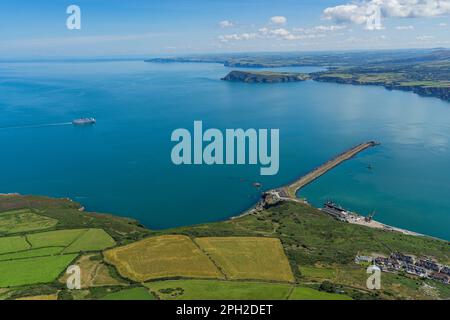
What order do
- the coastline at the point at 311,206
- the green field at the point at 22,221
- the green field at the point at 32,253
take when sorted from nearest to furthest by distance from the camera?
1. the green field at the point at 32,253
2. the green field at the point at 22,221
3. the coastline at the point at 311,206

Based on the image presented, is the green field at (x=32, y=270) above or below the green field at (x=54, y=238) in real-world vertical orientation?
below

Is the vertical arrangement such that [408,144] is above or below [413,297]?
above

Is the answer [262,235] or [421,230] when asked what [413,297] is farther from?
[421,230]

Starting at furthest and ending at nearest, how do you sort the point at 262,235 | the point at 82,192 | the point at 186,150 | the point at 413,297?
the point at 186,150, the point at 82,192, the point at 262,235, the point at 413,297

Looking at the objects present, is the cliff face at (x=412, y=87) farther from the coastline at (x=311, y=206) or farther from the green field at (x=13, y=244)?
the green field at (x=13, y=244)

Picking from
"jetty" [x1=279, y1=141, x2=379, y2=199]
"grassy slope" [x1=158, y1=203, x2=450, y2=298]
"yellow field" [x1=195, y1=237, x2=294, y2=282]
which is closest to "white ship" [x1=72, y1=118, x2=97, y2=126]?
"jetty" [x1=279, y1=141, x2=379, y2=199]

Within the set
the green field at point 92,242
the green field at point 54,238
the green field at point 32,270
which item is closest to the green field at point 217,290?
the green field at point 32,270

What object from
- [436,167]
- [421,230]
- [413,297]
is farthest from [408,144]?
[413,297]
